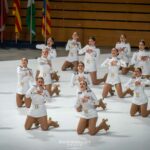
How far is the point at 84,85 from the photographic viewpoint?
9.87 metres

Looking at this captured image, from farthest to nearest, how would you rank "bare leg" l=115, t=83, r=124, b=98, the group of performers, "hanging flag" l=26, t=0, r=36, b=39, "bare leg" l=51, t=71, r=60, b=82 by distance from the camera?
"hanging flag" l=26, t=0, r=36, b=39, "bare leg" l=51, t=71, r=60, b=82, "bare leg" l=115, t=83, r=124, b=98, the group of performers

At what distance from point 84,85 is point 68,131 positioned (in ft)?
2.97

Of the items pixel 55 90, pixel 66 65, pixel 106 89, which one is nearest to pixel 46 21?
pixel 66 65

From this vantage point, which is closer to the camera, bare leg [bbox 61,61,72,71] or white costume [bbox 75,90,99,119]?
white costume [bbox 75,90,99,119]

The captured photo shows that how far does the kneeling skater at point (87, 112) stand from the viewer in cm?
971

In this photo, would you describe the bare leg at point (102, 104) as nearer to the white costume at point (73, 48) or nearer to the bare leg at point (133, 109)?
the bare leg at point (133, 109)

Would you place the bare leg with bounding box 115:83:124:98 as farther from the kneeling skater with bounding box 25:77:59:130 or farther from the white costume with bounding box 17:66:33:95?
the kneeling skater with bounding box 25:77:59:130

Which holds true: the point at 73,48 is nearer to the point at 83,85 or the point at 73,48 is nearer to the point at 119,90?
the point at 119,90

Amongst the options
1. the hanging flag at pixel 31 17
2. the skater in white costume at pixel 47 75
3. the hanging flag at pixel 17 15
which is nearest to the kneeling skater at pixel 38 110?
the skater in white costume at pixel 47 75

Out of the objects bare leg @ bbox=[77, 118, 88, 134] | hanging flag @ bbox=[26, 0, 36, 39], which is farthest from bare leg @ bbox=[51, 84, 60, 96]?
hanging flag @ bbox=[26, 0, 36, 39]

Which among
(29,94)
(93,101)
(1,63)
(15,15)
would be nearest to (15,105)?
(29,94)

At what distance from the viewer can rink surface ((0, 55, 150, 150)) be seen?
Result: 916 cm

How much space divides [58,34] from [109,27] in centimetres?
191

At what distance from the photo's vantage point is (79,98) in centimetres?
986
